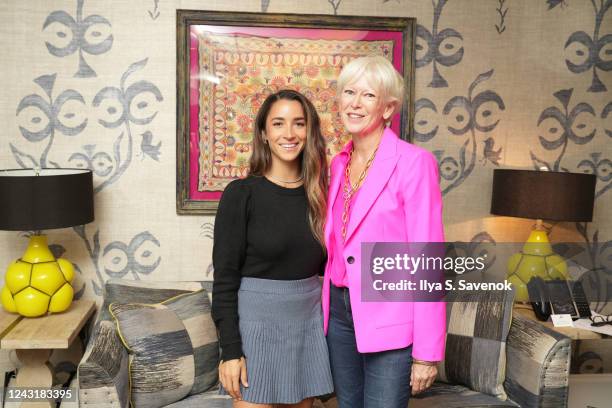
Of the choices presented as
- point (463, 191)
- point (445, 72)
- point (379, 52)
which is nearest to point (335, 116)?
point (379, 52)

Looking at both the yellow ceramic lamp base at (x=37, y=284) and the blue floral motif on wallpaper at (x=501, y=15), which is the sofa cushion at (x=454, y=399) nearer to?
the yellow ceramic lamp base at (x=37, y=284)

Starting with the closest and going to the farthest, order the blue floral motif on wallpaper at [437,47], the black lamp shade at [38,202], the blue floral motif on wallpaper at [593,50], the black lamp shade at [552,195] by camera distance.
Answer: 1. the black lamp shade at [38,202]
2. the black lamp shade at [552,195]
3. the blue floral motif on wallpaper at [437,47]
4. the blue floral motif on wallpaper at [593,50]

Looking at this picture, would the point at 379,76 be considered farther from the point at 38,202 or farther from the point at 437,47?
the point at 38,202

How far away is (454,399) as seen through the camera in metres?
2.24

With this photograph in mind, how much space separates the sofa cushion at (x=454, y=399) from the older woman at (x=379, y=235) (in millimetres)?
569

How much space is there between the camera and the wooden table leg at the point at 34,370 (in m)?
2.32

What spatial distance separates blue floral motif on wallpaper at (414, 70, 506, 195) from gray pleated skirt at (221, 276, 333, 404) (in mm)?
1485

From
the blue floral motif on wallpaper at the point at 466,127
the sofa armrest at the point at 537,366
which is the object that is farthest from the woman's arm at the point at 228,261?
the blue floral motif on wallpaper at the point at 466,127

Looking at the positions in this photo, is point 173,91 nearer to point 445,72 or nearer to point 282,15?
point 282,15

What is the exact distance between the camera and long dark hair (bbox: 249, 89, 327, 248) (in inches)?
68.3

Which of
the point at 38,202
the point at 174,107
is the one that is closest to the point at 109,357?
the point at 38,202

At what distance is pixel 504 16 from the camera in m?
2.88

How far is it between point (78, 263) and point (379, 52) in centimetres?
186

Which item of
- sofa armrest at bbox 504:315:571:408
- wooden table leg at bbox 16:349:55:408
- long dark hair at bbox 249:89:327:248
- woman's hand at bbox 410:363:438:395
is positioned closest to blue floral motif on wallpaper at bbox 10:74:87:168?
wooden table leg at bbox 16:349:55:408
